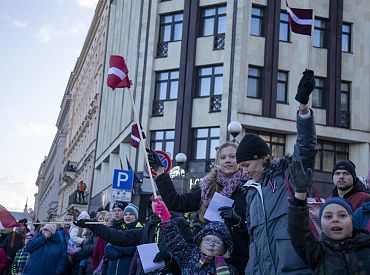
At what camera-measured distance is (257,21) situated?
2916 cm

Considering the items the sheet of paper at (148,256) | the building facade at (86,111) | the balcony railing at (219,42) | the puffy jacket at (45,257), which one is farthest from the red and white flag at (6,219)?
the building facade at (86,111)

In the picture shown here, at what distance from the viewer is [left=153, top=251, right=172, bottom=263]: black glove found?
6.06 meters

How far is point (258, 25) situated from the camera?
2912cm

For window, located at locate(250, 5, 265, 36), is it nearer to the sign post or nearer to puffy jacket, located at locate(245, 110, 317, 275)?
the sign post

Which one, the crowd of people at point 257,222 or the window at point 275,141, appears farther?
the window at point 275,141

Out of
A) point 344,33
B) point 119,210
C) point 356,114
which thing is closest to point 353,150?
point 356,114

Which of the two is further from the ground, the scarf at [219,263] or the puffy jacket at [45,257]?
the scarf at [219,263]

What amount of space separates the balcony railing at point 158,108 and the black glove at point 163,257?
2387cm

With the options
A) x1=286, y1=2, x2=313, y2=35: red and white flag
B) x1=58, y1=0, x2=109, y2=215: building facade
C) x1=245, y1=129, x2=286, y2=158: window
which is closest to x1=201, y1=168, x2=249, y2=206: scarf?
x1=286, y1=2, x2=313, y2=35: red and white flag

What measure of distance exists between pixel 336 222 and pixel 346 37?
27620 mm

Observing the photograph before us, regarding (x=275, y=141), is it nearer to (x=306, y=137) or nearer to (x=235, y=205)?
(x=235, y=205)

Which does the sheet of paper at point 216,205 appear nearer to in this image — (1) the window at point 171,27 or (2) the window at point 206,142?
(2) the window at point 206,142

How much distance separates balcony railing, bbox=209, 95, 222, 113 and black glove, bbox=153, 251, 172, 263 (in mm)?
21978

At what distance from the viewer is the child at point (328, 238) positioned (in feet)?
12.9
